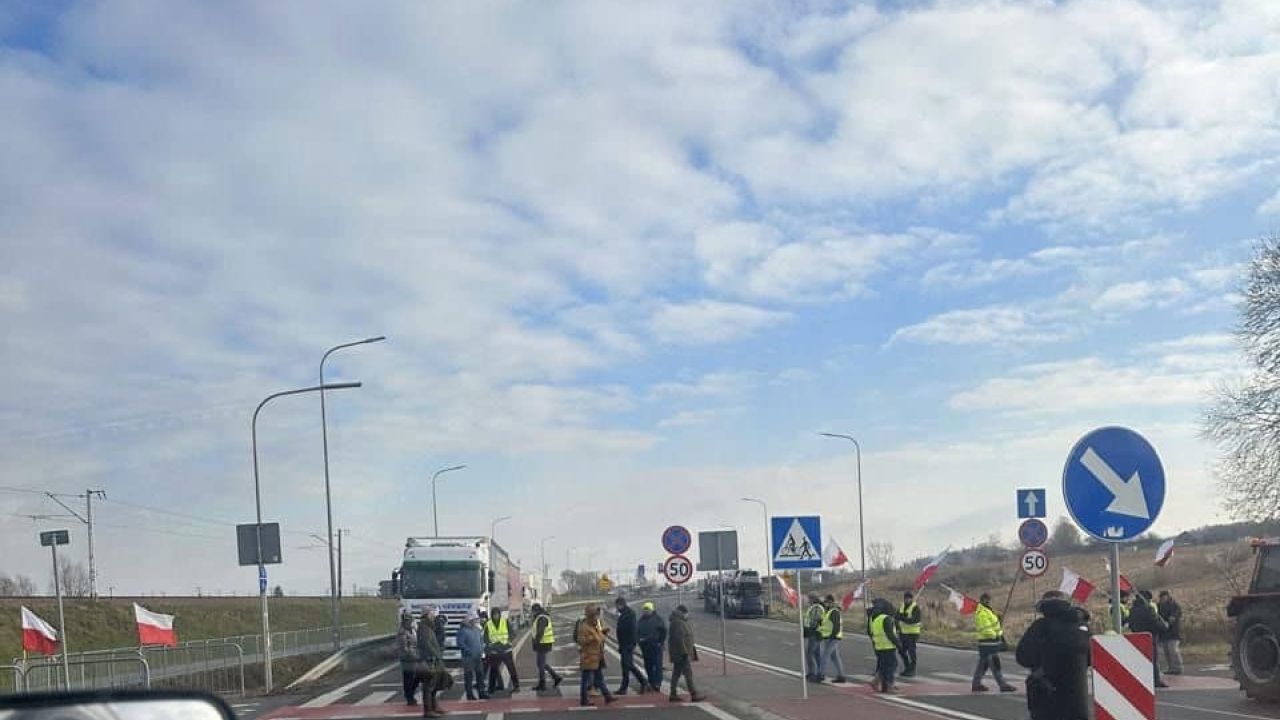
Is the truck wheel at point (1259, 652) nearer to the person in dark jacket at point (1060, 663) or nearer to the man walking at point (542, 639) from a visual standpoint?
the person in dark jacket at point (1060, 663)

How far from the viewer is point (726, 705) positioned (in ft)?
65.8

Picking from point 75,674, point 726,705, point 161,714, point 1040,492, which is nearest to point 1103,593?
point 1040,492

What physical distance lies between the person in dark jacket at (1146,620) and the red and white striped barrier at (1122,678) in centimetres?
1483

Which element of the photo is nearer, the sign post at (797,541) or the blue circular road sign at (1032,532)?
the sign post at (797,541)

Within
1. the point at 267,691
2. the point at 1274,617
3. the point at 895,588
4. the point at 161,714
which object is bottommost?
the point at 895,588

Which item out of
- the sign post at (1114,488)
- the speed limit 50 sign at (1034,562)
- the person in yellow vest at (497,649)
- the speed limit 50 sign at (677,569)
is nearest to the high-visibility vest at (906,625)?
the speed limit 50 sign at (1034,562)

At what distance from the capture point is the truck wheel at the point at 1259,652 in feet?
56.4

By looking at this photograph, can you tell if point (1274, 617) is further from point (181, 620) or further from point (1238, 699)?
point (181, 620)

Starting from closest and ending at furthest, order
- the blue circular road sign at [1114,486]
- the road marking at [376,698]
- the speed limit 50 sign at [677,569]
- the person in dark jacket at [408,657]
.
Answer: the blue circular road sign at [1114,486]
the person in dark jacket at [408,657]
the road marking at [376,698]
the speed limit 50 sign at [677,569]

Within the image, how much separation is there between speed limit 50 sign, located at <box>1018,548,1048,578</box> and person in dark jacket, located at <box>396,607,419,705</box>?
556 inches

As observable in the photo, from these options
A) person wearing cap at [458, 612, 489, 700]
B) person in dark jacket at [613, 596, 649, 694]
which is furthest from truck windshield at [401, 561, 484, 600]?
person in dark jacket at [613, 596, 649, 694]

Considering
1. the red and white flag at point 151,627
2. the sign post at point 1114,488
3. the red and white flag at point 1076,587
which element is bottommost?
the red and white flag at point 1076,587

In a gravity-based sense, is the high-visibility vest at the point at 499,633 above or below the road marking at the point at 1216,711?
above

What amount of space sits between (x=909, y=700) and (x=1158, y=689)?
4436mm
